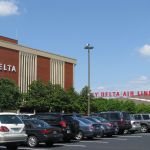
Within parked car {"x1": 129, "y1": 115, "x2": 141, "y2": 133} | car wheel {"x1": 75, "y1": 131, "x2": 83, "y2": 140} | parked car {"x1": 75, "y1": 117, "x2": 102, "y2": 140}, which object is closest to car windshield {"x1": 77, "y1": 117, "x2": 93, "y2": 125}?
parked car {"x1": 75, "y1": 117, "x2": 102, "y2": 140}

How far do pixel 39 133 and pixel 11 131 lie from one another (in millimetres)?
4058

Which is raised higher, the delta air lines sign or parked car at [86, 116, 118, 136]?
the delta air lines sign

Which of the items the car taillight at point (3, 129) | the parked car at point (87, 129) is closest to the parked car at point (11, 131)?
the car taillight at point (3, 129)

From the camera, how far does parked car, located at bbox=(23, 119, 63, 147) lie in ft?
77.5

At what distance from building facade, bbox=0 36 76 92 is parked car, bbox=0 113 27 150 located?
63.7 m

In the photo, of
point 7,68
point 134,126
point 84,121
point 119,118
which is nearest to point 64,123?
point 84,121

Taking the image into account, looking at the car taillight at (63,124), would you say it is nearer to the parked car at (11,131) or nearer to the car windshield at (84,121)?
the car windshield at (84,121)

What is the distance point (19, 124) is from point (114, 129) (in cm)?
1631

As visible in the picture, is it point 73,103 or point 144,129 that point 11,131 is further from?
point 73,103

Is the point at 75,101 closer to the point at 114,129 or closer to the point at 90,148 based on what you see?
the point at 114,129

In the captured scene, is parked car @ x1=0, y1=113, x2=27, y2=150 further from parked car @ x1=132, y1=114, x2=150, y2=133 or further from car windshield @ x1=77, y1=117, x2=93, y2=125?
parked car @ x1=132, y1=114, x2=150, y2=133

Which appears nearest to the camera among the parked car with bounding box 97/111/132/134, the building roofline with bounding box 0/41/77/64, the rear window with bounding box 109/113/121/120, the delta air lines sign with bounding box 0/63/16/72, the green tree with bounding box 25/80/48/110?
the parked car with bounding box 97/111/132/134

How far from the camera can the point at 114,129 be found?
3553 centimetres

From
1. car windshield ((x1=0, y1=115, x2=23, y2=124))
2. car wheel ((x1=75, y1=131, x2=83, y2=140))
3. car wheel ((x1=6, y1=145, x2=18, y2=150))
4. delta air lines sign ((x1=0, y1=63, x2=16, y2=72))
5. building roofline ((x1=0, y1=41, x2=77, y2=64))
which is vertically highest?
building roofline ((x1=0, y1=41, x2=77, y2=64))
